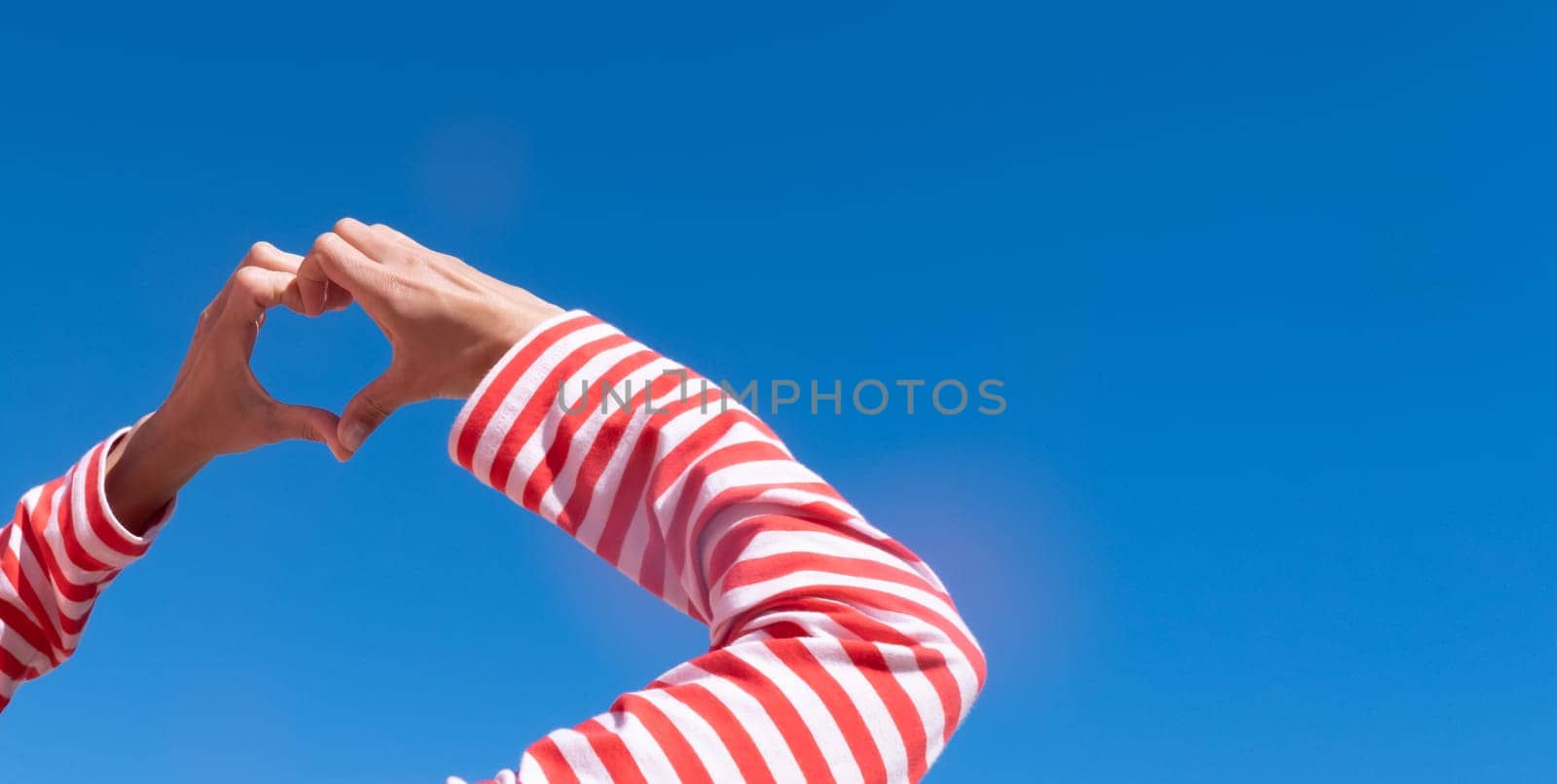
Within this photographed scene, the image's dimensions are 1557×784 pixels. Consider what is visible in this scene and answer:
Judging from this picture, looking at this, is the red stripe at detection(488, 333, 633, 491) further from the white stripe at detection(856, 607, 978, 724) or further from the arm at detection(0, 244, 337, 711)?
the arm at detection(0, 244, 337, 711)

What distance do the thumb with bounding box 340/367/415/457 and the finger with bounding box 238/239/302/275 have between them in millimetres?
369

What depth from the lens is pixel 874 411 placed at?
189cm

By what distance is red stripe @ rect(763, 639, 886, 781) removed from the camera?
94cm

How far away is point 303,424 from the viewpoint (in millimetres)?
1783

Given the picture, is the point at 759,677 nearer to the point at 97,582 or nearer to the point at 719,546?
the point at 719,546

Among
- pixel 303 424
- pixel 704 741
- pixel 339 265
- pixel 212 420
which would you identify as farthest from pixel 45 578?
pixel 704 741

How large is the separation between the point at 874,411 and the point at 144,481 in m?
1.15

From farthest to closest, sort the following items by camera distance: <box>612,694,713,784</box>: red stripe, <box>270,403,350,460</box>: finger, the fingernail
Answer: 1. <box>270,403,350,460</box>: finger
2. the fingernail
3. <box>612,694,713,784</box>: red stripe

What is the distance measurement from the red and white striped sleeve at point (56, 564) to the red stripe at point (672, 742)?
115 centimetres

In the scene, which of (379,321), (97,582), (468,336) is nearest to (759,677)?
(468,336)

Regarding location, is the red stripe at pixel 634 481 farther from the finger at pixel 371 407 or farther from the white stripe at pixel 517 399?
the finger at pixel 371 407

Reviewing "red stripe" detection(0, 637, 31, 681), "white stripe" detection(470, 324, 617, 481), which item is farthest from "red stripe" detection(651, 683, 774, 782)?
"red stripe" detection(0, 637, 31, 681)

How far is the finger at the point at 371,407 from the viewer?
140cm

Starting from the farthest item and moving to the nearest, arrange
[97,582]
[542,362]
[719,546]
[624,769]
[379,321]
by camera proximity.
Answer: [97,582], [379,321], [542,362], [719,546], [624,769]
